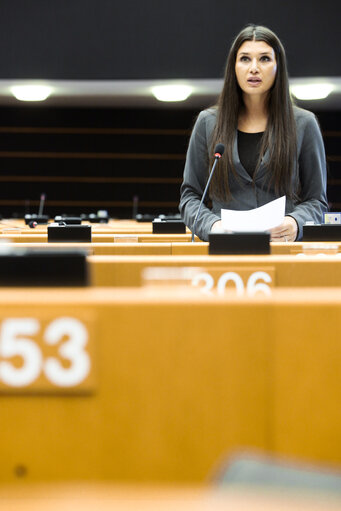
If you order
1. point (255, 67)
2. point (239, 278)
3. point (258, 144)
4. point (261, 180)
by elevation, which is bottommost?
point (239, 278)

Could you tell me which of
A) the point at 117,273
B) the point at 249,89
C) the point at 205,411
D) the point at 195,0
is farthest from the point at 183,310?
the point at 195,0

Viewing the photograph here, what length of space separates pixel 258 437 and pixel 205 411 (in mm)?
61

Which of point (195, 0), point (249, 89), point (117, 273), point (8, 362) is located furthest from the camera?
point (195, 0)

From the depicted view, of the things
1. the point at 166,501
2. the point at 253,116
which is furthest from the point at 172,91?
the point at 166,501

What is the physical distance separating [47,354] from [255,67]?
1.47m

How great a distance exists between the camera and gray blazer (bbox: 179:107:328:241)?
1.90 meters

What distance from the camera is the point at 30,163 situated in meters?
9.73

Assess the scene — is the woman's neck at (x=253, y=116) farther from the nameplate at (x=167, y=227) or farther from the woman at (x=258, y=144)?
the nameplate at (x=167, y=227)

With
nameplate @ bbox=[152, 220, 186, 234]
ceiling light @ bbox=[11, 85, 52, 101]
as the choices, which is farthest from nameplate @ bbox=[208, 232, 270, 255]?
ceiling light @ bbox=[11, 85, 52, 101]

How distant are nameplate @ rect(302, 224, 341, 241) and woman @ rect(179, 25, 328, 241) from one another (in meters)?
0.06

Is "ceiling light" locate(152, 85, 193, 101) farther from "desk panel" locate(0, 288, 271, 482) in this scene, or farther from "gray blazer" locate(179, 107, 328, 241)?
"desk panel" locate(0, 288, 271, 482)

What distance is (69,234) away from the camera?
1842mm

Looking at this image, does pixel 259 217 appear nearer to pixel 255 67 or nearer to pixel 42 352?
pixel 255 67

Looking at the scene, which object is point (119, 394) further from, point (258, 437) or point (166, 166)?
point (166, 166)
